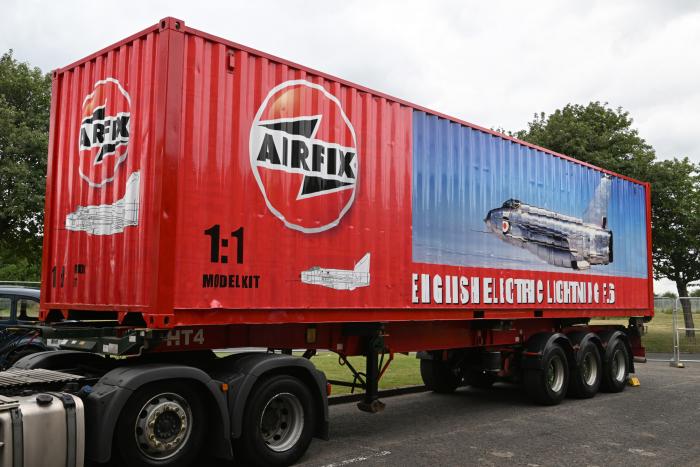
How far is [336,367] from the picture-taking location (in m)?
13.3

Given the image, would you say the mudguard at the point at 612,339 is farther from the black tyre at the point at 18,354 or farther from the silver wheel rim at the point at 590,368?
the black tyre at the point at 18,354

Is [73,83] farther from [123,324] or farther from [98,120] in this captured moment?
[123,324]

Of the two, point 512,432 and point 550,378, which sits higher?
point 550,378

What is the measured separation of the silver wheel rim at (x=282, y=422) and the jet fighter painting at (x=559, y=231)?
4138 mm

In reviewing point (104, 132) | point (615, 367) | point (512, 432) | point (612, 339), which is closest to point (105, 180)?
point (104, 132)

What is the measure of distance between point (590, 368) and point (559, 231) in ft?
8.57

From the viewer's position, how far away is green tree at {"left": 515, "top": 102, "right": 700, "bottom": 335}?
21.6 metres

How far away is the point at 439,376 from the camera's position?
35.6ft

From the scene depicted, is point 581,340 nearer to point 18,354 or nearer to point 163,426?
point 163,426

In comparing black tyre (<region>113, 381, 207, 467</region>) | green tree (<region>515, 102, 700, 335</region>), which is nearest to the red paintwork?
black tyre (<region>113, 381, 207, 467</region>)

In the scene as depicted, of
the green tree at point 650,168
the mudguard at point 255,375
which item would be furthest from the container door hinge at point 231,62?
the green tree at point 650,168

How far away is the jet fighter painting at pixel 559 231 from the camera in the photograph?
9.38 metres

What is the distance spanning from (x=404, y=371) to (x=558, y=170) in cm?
532

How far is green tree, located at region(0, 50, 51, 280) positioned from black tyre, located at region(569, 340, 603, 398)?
54.1ft
